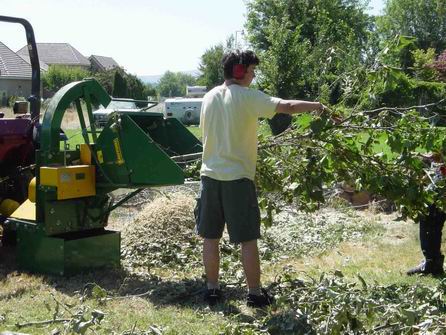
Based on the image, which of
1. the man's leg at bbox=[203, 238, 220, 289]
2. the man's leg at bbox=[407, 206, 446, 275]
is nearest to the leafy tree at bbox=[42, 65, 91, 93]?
the man's leg at bbox=[407, 206, 446, 275]

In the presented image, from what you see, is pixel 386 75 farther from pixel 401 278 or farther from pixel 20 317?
pixel 20 317

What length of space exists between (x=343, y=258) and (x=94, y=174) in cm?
258

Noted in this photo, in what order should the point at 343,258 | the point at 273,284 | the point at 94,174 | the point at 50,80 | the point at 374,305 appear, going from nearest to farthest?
1. the point at 374,305
2. the point at 273,284
3. the point at 94,174
4. the point at 343,258
5. the point at 50,80

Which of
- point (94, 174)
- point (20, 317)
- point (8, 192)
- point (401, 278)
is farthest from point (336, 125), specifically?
point (8, 192)

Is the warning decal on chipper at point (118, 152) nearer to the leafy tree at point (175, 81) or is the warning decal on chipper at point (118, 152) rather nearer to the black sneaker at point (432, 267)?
the black sneaker at point (432, 267)

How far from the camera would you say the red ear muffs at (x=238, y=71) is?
4621 millimetres

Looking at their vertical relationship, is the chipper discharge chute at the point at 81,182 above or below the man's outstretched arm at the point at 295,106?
below

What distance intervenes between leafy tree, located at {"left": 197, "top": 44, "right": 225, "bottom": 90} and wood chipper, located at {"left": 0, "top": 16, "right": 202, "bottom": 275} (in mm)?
59515

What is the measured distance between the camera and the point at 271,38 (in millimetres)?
23062

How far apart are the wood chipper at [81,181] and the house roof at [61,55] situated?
7705 cm

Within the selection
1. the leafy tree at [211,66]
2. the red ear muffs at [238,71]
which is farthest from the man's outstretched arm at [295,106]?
the leafy tree at [211,66]

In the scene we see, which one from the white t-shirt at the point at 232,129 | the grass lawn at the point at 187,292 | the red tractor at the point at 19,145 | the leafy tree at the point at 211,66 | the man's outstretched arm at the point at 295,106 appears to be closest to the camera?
the grass lawn at the point at 187,292

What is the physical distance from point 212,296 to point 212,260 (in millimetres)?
255

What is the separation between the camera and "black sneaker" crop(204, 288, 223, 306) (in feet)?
15.8
